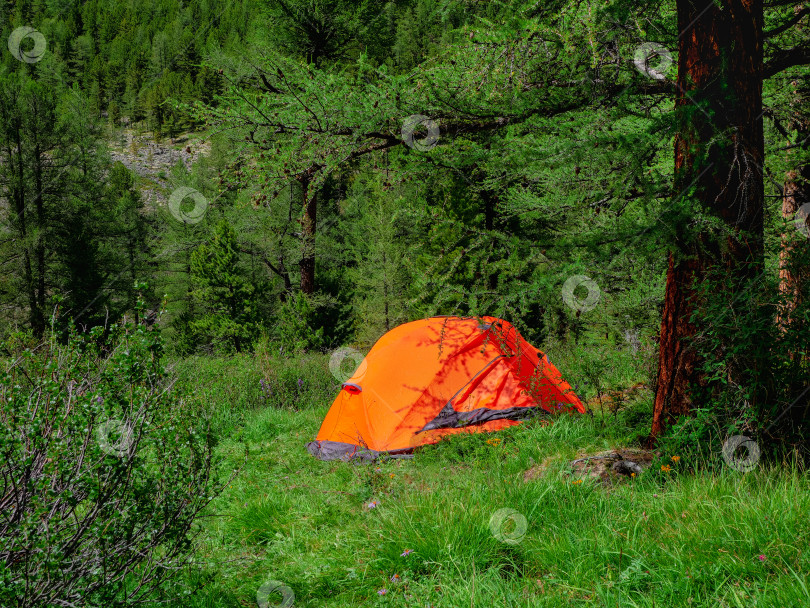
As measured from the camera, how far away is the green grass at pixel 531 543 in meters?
2.24

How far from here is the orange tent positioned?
253 inches

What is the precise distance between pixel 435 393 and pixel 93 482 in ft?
15.7

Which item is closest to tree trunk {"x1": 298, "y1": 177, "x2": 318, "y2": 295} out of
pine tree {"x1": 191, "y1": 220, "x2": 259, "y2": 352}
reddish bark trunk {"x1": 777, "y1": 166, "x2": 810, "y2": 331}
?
pine tree {"x1": 191, "y1": 220, "x2": 259, "y2": 352}

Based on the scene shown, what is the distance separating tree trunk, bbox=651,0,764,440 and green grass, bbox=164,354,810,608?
3.76 feet

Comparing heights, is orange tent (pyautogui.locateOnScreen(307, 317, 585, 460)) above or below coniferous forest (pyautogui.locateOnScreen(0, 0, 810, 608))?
below

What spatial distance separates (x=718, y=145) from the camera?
3600mm

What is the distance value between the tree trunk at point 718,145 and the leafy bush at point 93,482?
337cm

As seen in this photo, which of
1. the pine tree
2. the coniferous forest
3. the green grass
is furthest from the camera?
the pine tree

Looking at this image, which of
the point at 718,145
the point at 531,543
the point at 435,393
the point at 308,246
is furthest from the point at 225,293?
the point at 531,543

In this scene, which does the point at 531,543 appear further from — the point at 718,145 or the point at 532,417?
the point at 532,417

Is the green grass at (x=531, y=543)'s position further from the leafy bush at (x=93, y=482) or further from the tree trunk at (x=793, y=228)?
the tree trunk at (x=793, y=228)

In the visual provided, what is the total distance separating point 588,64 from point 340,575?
425cm

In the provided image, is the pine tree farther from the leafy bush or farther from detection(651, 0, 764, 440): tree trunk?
detection(651, 0, 764, 440): tree trunk

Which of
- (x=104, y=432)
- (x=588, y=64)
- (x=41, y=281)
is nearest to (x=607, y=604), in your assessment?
(x=104, y=432)
